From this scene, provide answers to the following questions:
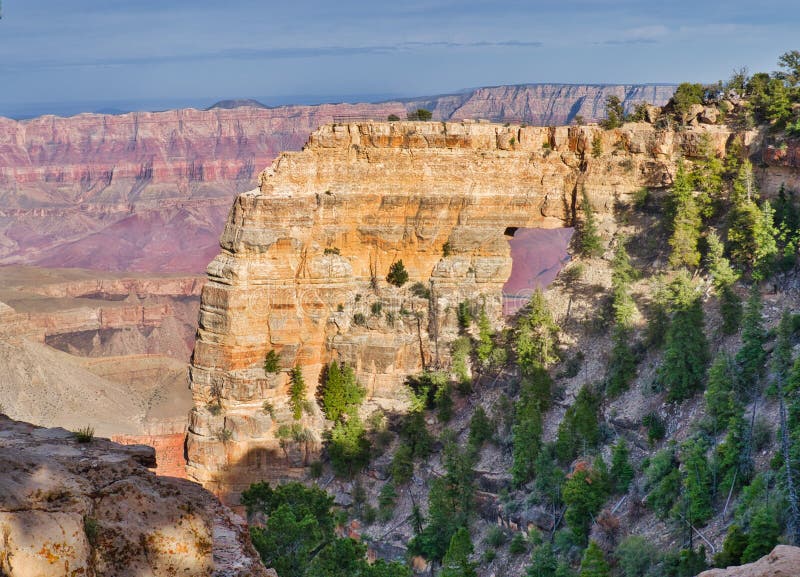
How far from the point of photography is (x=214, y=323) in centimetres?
5531

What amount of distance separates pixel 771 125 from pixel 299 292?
2778 cm

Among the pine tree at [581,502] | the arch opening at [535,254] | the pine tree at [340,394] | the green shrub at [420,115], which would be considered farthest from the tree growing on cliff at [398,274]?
the arch opening at [535,254]

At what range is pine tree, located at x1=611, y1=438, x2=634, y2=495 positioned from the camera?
3962cm

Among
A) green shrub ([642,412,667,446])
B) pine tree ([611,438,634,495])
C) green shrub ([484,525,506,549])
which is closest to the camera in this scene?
pine tree ([611,438,634,495])

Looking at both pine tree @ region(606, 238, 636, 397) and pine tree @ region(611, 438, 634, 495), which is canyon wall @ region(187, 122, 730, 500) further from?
pine tree @ region(611, 438, 634, 495)

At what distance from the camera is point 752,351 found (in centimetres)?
3934

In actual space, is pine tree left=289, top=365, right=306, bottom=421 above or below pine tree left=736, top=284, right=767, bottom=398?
below

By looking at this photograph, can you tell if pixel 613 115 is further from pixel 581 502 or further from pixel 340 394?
pixel 581 502

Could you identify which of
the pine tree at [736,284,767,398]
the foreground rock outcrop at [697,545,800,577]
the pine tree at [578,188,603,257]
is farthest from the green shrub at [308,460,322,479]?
the foreground rock outcrop at [697,545,800,577]

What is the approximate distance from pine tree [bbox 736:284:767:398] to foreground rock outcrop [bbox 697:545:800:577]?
22435 millimetres

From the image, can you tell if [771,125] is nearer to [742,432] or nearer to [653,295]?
[653,295]

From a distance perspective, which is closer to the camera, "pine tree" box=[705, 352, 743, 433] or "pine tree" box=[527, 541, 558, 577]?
"pine tree" box=[527, 541, 558, 577]

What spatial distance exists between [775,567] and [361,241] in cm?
4305

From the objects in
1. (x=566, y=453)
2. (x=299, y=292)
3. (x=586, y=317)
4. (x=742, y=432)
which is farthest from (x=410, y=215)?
(x=742, y=432)
